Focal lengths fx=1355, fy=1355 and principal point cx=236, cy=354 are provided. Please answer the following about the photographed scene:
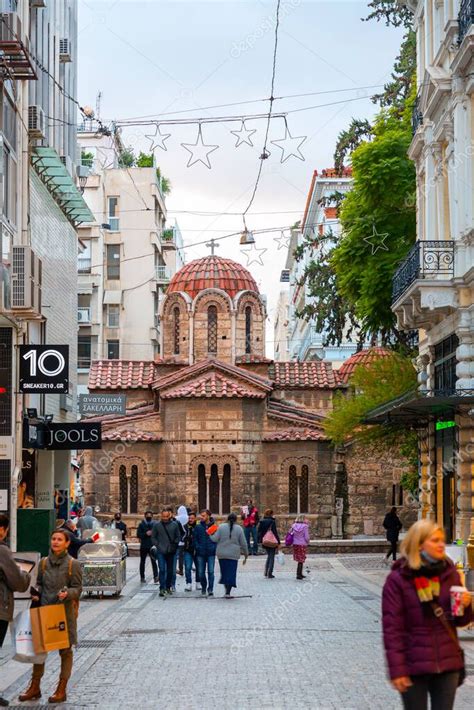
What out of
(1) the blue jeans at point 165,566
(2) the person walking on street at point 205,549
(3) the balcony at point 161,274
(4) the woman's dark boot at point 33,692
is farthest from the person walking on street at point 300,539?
(3) the balcony at point 161,274

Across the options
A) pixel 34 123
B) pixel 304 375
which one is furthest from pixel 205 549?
pixel 304 375

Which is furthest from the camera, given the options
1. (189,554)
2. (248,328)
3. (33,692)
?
(248,328)

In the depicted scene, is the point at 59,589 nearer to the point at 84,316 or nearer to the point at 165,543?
the point at 165,543

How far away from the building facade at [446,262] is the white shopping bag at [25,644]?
12424 mm

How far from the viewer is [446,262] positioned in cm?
2511

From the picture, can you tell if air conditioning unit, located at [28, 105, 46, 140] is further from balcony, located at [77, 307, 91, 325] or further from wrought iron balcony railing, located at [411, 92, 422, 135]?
balcony, located at [77, 307, 91, 325]

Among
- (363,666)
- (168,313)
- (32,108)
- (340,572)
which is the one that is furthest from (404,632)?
(168,313)

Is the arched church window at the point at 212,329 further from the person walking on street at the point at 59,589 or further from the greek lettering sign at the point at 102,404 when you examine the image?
the person walking on street at the point at 59,589

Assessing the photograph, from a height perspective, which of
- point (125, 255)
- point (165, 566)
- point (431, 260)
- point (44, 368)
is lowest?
A: point (165, 566)

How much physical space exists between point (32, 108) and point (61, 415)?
974 cm

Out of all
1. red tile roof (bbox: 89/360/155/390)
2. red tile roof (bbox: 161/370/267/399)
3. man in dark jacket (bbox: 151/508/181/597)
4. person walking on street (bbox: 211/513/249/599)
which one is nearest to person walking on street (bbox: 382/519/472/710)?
person walking on street (bbox: 211/513/249/599)

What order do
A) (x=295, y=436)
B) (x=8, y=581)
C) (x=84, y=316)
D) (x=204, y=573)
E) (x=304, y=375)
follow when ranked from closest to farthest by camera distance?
(x=8, y=581) < (x=204, y=573) < (x=295, y=436) < (x=304, y=375) < (x=84, y=316)

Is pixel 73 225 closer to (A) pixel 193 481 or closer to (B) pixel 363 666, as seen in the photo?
(A) pixel 193 481

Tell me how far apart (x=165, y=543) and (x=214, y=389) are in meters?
29.5
